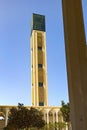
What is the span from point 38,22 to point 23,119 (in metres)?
10.5

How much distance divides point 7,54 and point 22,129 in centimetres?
405

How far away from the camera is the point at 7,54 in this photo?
10.2m

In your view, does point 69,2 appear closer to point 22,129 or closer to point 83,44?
point 83,44

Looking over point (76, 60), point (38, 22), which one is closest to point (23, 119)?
point (76, 60)

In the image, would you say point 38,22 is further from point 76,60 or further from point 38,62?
point 76,60

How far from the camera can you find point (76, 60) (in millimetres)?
520

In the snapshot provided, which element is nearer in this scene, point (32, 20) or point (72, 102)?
point (72, 102)

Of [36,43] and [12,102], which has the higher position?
[36,43]

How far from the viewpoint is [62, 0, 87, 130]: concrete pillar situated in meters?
0.47

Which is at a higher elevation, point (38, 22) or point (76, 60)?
point (38, 22)

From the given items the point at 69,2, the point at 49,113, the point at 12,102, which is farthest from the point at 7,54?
the point at 69,2

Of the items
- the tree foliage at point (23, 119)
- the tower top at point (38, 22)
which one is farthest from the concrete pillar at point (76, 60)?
the tower top at point (38, 22)

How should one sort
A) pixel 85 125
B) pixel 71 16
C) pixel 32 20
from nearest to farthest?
pixel 85 125
pixel 71 16
pixel 32 20

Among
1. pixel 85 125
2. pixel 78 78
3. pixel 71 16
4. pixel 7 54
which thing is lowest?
pixel 85 125
